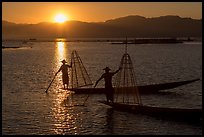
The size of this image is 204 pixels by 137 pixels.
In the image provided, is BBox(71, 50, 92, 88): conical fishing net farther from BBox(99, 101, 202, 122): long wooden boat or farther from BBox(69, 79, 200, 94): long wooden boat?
BBox(99, 101, 202, 122): long wooden boat

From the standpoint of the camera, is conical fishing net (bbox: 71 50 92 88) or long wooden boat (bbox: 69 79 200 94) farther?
conical fishing net (bbox: 71 50 92 88)

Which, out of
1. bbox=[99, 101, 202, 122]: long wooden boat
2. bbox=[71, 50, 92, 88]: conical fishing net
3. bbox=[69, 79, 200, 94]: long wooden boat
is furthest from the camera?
bbox=[71, 50, 92, 88]: conical fishing net

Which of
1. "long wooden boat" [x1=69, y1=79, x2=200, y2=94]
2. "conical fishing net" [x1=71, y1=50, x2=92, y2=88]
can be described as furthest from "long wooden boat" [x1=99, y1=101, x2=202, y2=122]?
"long wooden boat" [x1=69, y1=79, x2=200, y2=94]

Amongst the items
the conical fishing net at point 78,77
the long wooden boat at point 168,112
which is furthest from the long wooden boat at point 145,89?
the long wooden boat at point 168,112

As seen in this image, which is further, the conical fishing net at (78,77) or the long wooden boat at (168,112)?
the conical fishing net at (78,77)

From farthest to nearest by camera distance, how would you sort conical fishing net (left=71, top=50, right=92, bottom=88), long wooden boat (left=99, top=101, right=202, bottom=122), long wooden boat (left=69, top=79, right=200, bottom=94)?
conical fishing net (left=71, top=50, right=92, bottom=88) → long wooden boat (left=69, top=79, right=200, bottom=94) → long wooden boat (left=99, top=101, right=202, bottom=122)

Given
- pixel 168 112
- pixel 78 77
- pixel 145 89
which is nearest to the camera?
pixel 168 112

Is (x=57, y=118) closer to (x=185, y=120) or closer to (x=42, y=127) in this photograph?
(x=42, y=127)

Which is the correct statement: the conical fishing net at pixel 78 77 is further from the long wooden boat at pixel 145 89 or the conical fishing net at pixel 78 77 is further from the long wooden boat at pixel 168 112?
the long wooden boat at pixel 168 112

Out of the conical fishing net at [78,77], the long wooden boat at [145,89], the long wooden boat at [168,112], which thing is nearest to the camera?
the long wooden boat at [168,112]

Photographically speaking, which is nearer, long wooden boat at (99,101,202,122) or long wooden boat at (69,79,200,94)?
long wooden boat at (99,101,202,122)

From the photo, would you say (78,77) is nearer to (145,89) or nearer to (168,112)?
(145,89)

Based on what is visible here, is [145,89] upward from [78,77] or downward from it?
upward

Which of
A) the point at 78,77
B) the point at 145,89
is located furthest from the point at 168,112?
the point at 78,77
